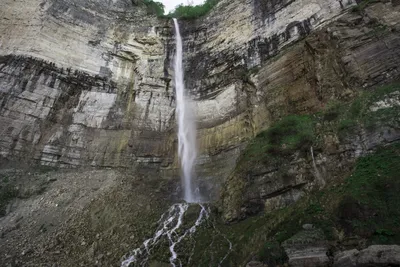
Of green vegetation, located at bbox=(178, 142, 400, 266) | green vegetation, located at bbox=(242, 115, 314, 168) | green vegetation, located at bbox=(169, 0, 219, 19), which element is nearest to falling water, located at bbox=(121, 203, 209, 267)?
green vegetation, located at bbox=(178, 142, 400, 266)

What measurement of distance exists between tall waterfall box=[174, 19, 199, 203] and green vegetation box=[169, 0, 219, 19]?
377cm

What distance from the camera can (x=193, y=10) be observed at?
28.8 metres

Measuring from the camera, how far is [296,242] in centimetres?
855

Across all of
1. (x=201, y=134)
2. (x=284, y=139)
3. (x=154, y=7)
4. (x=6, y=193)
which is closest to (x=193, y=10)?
(x=154, y=7)

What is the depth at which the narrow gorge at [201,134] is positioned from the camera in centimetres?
1015

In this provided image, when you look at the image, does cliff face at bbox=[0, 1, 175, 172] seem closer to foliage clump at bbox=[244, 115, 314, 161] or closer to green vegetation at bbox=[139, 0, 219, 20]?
green vegetation at bbox=[139, 0, 219, 20]

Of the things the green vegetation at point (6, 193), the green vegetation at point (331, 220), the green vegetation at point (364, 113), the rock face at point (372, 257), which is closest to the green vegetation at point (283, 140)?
the green vegetation at point (364, 113)

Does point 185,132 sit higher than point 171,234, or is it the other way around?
point 185,132

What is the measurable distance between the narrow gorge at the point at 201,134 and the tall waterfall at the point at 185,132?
0.36ft

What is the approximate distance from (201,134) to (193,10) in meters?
14.2

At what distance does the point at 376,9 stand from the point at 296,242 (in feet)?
45.4

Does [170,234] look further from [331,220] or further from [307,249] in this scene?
[331,220]

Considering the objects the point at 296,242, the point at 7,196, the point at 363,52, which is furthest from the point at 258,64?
the point at 7,196

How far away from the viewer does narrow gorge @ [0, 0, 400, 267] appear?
33.3 feet
